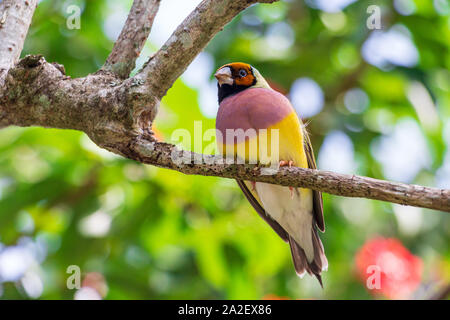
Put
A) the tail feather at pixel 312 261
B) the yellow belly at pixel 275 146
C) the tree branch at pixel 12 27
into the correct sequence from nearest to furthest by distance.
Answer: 1. the tree branch at pixel 12 27
2. the yellow belly at pixel 275 146
3. the tail feather at pixel 312 261

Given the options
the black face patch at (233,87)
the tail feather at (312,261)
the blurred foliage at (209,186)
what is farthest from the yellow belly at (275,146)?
the blurred foliage at (209,186)

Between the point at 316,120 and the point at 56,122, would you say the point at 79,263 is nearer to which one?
the point at 56,122

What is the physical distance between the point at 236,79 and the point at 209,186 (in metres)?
1.27

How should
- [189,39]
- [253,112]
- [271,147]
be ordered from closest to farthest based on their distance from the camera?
[189,39] < [271,147] < [253,112]

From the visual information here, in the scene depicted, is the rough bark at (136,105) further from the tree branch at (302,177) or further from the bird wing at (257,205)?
the bird wing at (257,205)

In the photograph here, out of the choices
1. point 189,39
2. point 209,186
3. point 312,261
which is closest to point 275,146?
point 189,39

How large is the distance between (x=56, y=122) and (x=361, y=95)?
386 cm

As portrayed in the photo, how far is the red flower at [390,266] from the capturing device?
502cm

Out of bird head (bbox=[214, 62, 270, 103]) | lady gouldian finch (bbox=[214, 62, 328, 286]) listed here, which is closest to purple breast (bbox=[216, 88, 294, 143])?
lady gouldian finch (bbox=[214, 62, 328, 286])

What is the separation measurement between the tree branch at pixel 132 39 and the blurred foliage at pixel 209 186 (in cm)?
171

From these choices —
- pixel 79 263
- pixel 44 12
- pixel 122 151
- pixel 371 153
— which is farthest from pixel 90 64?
pixel 371 153

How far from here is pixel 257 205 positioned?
4148 mm

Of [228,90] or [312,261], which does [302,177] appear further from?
[312,261]

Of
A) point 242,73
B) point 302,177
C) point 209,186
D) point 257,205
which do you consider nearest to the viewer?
point 302,177
